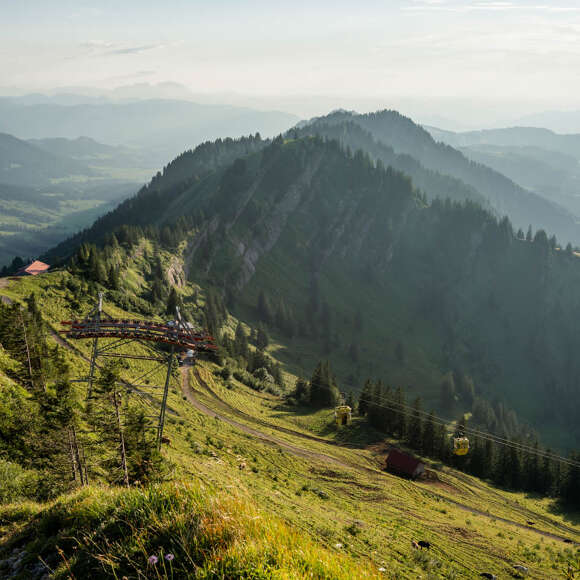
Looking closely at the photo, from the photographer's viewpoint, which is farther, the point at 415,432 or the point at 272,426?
the point at 415,432

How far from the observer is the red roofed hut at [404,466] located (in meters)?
67.9

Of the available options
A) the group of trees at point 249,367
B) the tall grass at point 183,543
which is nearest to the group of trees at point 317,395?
the group of trees at point 249,367

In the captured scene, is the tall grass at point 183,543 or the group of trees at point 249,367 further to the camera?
the group of trees at point 249,367

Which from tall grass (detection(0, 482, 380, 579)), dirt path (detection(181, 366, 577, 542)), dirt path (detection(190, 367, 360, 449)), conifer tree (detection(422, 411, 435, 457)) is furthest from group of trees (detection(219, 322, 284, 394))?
tall grass (detection(0, 482, 380, 579))

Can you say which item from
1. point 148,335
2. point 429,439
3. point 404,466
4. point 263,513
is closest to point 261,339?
point 429,439

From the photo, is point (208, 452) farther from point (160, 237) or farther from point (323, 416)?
point (160, 237)

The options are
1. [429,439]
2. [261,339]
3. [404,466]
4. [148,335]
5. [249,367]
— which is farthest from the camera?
[261,339]

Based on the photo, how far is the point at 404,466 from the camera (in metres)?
68.7

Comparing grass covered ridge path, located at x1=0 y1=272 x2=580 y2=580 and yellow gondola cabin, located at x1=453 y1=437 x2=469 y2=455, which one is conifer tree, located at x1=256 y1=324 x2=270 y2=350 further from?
yellow gondola cabin, located at x1=453 y1=437 x2=469 y2=455

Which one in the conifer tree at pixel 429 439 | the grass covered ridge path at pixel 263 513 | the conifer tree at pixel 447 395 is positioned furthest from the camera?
the conifer tree at pixel 447 395

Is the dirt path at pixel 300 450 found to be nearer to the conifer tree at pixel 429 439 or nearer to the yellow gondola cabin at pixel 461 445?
the conifer tree at pixel 429 439

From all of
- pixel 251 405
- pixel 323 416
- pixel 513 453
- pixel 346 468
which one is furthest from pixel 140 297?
pixel 513 453

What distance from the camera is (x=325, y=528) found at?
25.5 meters

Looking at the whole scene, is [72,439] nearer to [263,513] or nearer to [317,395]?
[263,513]
